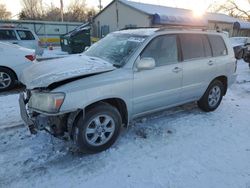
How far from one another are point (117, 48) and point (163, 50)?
816mm

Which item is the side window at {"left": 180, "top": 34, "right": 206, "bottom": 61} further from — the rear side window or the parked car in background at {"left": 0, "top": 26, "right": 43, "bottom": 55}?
the rear side window

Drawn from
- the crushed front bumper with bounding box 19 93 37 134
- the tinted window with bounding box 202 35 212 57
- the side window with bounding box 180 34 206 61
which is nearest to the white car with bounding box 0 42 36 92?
the crushed front bumper with bounding box 19 93 37 134

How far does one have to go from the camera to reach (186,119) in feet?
16.4

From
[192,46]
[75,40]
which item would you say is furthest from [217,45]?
[75,40]

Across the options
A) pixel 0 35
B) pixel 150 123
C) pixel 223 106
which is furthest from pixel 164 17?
pixel 150 123

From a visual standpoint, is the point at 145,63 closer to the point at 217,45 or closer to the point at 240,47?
the point at 217,45

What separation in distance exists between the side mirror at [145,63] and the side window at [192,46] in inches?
41.4

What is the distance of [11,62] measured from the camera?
22.5 ft

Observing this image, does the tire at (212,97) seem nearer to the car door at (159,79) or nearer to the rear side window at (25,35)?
the car door at (159,79)

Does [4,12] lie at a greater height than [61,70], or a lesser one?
greater

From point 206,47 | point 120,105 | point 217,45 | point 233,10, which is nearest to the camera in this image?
point 120,105

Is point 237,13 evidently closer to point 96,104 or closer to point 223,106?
point 223,106

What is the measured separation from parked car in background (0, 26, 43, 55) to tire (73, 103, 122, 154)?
8521 mm

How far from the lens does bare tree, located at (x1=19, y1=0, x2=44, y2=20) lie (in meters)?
49.5
